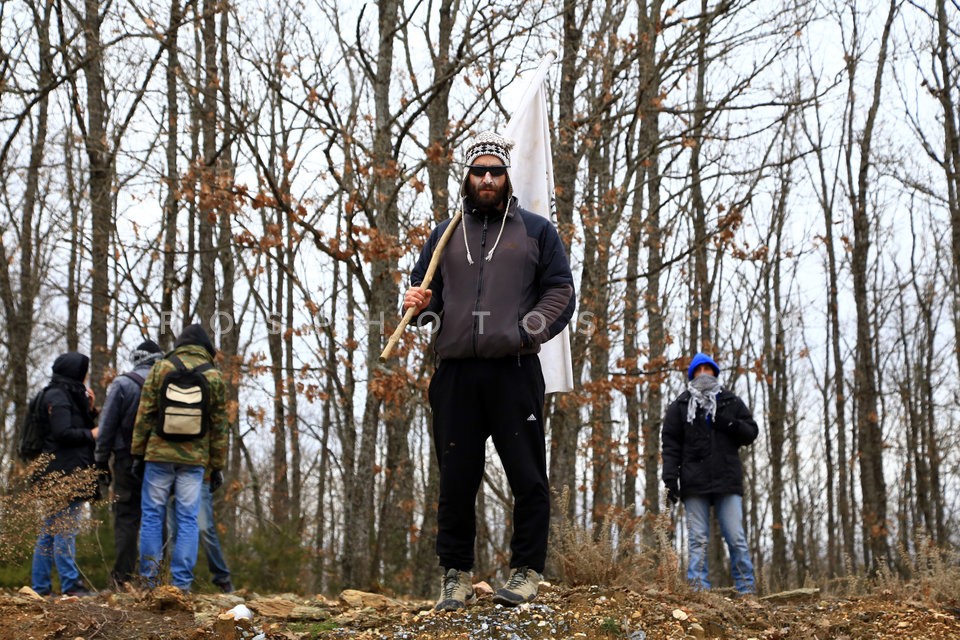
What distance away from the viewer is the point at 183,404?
7.02m

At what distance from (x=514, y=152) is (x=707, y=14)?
5679 millimetres

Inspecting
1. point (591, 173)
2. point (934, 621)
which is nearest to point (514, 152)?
point (934, 621)

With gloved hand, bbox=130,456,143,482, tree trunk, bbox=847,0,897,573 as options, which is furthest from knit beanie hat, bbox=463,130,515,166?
tree trunk, bbox=847,0,897,573

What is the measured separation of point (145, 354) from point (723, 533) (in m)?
5.10

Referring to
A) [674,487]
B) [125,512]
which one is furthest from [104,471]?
[674,487]

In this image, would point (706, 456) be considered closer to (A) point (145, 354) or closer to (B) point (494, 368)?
(B) point (494, 368)

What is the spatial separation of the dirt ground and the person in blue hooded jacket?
2.25 metres

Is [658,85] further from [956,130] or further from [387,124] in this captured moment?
[956,130]

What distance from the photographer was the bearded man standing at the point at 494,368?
4859mm

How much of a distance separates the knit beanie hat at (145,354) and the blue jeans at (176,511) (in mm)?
1226

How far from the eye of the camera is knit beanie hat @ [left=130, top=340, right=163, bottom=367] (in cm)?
805

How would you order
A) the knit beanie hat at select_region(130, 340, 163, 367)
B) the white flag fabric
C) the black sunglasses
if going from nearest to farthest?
1. the black sunglasses
2. the white flag fabric
3. the knit beanie hat at select_region(130, 340, 163, 367)

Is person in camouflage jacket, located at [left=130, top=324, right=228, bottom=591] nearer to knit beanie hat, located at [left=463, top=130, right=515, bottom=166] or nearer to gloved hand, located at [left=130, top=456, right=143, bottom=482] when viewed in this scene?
gloved hand, located at [left=130, top=456, right=143, bottom=482]

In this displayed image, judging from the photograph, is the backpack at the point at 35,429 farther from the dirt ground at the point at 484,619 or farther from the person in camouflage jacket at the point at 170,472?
the dirt ground at the point at 484,619
